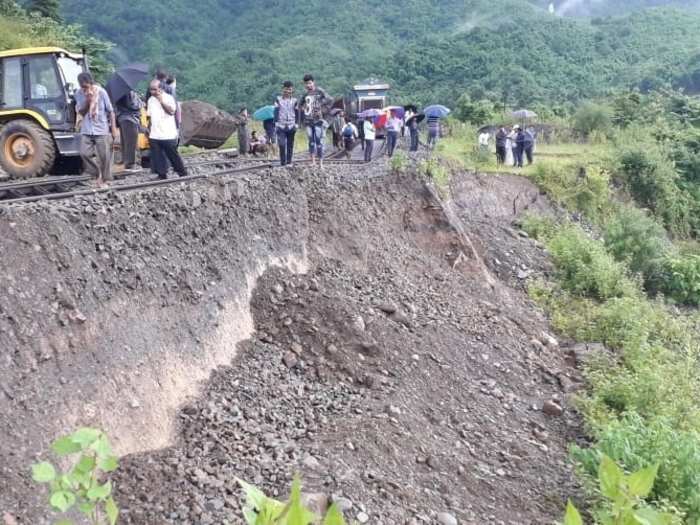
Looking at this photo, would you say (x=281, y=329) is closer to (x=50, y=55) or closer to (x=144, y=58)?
(x=50, y=55)

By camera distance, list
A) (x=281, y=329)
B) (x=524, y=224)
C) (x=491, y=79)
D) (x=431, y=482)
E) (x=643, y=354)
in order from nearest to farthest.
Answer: (x=431, y=482)
(x=281, y=329)
(x=643, y=354)
(x=524, y=224)
(x=491, y=79)

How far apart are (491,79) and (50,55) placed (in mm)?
50857

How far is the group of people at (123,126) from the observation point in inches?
290

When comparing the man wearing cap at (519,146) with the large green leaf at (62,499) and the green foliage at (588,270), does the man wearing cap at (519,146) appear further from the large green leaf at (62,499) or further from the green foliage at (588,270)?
the large green leaf at (62,499)

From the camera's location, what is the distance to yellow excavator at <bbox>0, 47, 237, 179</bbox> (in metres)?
8.48

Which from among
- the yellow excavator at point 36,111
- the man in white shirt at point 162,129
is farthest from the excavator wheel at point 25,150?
the man in white shirt at point 162,129

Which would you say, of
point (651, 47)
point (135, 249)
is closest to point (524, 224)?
point (135, 249)

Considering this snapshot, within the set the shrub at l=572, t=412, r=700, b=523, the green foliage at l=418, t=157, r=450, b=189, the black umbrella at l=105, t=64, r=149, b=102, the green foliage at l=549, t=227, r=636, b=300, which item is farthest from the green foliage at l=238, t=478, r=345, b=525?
the green foliage at l=549, t=227, r=636, b=300

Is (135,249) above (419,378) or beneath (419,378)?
above

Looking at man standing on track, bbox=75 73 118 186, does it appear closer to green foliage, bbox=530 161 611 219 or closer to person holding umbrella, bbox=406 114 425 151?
person holding umbrella, bbox=406 114 425 151

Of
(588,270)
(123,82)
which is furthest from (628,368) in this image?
(123,82)

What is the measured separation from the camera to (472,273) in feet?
39.3

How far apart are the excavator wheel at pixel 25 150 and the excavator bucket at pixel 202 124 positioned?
6.61 m

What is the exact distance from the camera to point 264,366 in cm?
652
